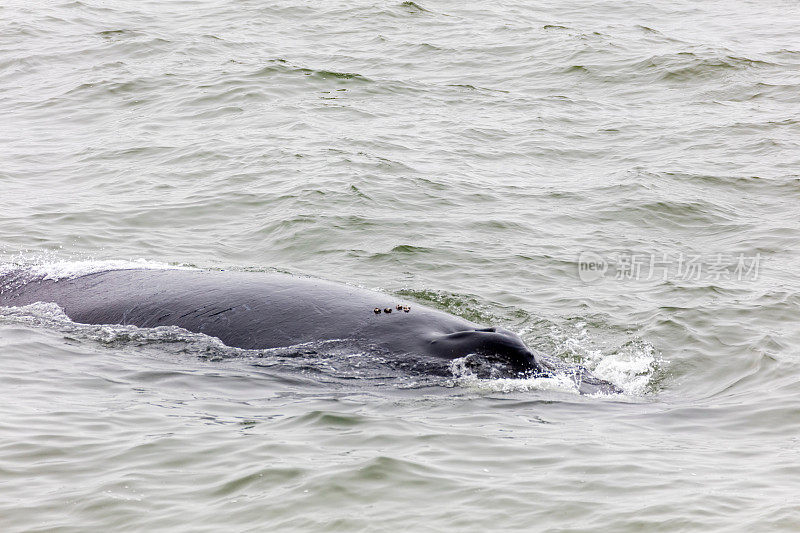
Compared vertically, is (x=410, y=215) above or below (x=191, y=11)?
below

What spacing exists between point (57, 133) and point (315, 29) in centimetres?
784

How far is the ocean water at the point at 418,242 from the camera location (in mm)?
5613

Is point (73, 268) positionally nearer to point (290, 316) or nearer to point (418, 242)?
point (290, 316)

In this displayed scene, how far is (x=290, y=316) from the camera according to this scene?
721 cm

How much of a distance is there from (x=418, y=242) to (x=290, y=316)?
5.11m

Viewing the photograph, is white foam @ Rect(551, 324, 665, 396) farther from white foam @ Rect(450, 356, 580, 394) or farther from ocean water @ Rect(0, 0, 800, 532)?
white foam @ Rect(450, 356, 580, 394)

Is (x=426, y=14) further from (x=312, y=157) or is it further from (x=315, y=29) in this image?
(x=312, y=157)

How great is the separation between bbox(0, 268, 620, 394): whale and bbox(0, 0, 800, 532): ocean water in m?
0.16

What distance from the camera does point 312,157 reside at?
15297mm

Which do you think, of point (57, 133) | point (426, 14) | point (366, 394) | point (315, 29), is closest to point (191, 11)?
point (315, 29)

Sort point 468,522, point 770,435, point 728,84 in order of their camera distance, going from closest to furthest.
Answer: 1. point 468,522
2. point 770,435
3. point 728,84

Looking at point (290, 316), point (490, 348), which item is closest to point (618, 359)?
point (490, 348)

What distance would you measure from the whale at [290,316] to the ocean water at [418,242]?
16cm

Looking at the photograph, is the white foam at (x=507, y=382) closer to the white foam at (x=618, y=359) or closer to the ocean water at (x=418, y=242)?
the ocean water at (x=418, y=242)
